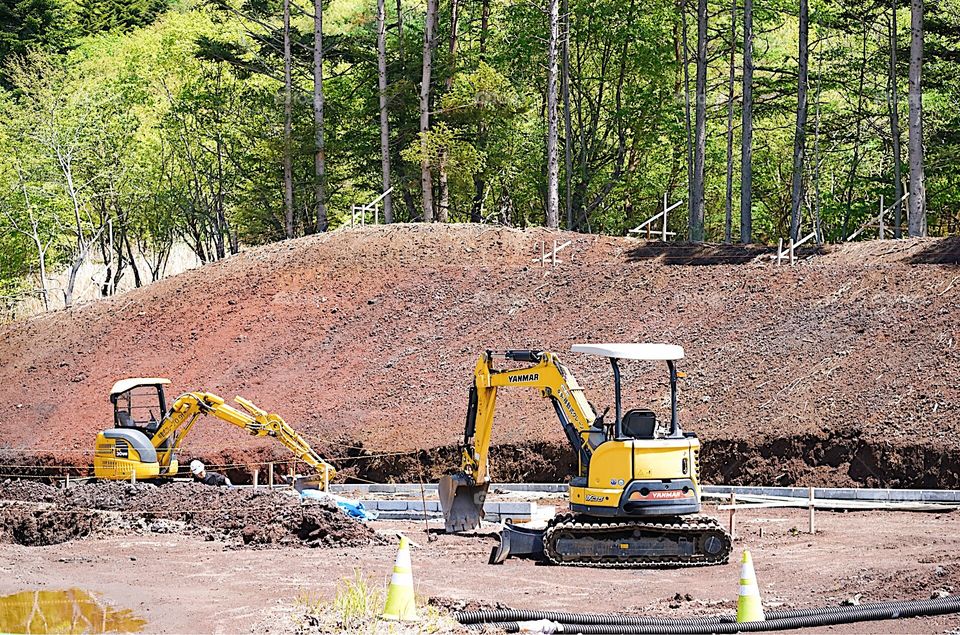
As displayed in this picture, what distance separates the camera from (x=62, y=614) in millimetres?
11391

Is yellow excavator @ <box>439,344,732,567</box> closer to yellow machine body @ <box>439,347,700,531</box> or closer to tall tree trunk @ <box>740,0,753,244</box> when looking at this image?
yellow machine body @ <box>439,347,700,531</box>

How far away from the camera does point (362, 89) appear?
4306 centimetres

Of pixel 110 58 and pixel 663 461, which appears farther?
pixel 110 58

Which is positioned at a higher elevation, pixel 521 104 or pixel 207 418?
pixel 521 104

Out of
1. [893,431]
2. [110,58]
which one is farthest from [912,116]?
[110,58]

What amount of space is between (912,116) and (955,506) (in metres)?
13.0

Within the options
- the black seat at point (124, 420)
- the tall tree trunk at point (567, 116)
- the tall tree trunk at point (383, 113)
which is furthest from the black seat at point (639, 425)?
the tall tree trunk at point (567, 116)

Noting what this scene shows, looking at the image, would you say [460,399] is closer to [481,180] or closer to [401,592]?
[401,592]

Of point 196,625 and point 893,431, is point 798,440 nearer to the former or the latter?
point 893,431

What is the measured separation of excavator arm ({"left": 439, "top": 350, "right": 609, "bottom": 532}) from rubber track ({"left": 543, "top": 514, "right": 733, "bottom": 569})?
860mm

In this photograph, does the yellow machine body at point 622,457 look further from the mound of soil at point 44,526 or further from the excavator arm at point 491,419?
the mound of soil at point 44,526

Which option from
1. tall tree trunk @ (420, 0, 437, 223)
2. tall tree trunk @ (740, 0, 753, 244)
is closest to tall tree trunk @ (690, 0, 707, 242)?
tall tree trunk @ (740, 0, 753, 244)

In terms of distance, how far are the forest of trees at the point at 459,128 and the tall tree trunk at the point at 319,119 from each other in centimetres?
11

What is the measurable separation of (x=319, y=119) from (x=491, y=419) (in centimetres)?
2379
